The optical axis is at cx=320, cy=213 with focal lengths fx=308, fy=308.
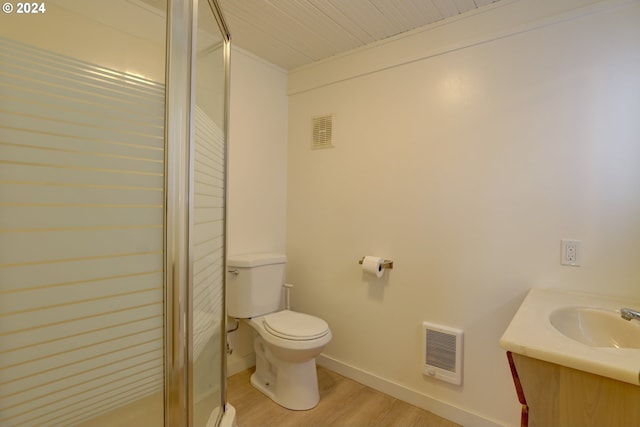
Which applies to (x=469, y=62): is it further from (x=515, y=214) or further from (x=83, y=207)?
(x=83, y=207)

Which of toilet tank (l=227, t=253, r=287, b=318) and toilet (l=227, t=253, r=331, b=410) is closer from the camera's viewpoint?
toilet (l=227, t=253, r=331, b=410)

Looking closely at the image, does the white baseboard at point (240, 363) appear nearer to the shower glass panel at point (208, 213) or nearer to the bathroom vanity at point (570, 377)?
the shower glass panel at point (208, 213)

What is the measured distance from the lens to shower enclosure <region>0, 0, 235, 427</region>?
32.6 inches

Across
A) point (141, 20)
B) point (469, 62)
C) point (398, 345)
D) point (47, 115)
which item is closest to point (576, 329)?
point (398, 345)

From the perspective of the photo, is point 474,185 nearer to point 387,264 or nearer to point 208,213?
point 387,264

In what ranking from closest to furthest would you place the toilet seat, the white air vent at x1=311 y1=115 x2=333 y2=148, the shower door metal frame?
the shower door metal frame → the toilet seat → the white air vent at x1=311 y1=115 x2=333 y2=148

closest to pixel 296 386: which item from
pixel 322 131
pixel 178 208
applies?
pixel 178 208

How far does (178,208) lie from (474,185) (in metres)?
1.47

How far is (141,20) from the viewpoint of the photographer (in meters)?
1.13

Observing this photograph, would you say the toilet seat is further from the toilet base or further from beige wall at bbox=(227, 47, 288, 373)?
beige wall at bbox=(227, 47, 288, 373)

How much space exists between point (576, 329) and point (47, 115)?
1.87 metres

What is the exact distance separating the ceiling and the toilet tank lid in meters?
1.46

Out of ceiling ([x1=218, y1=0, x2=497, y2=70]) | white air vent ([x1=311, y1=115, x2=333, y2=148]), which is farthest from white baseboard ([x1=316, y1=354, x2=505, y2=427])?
ceiling ([x1=218, y1=0, x2=497, y2=70])

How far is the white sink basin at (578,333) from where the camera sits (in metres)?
0.73
